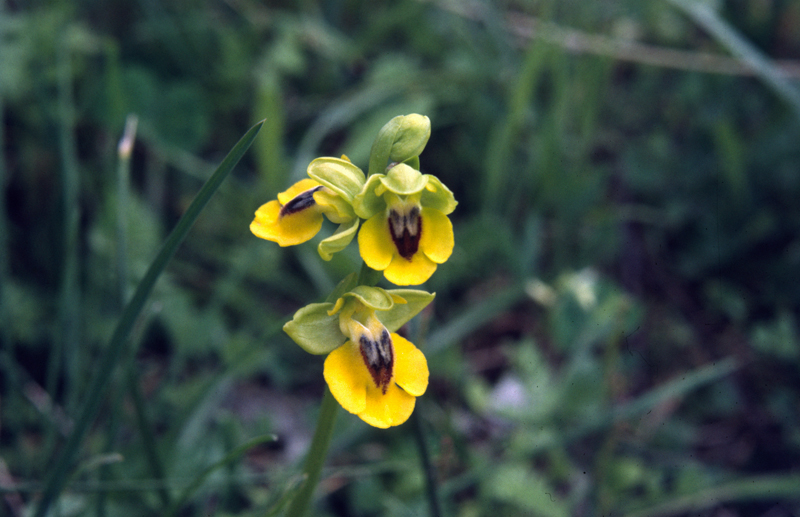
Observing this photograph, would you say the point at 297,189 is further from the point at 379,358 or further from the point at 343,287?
the point at 379,358

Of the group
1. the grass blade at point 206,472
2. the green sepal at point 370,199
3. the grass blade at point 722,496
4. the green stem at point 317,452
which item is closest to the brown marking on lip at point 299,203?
the green sepal at point 370,199

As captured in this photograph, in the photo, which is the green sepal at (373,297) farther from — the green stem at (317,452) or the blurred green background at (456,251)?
the blurred green background at (456,251)

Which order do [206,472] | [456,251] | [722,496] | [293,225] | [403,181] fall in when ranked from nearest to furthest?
[403,181] < [293,225] < [206,472] < [722,496] < [456,251]

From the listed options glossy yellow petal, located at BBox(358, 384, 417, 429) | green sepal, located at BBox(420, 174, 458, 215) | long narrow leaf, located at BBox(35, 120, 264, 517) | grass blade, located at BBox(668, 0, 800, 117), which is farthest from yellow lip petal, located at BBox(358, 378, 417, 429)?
grass blade, located at BBox(668, 0, 800, 117)

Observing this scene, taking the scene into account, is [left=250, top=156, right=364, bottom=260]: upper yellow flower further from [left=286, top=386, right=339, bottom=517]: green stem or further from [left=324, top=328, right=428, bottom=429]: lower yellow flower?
[left=286, top=386, right=339, bottom=517]: green stem

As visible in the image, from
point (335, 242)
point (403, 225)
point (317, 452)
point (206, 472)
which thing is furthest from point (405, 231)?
point (206, 472)

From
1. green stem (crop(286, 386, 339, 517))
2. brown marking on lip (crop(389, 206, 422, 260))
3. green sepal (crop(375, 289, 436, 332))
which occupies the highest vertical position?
brown marking on lip (crop(389, 206, 422, 260))
